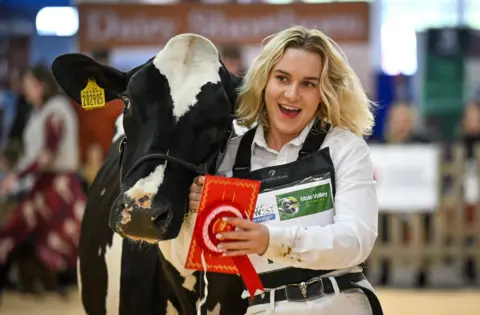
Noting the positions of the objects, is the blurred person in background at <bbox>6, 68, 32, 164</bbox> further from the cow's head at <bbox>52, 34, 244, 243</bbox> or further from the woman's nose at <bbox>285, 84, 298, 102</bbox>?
the woman's nose at <bbox>285, 84, 298, 102</bbox>

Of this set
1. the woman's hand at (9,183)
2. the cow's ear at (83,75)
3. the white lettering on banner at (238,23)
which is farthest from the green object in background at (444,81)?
the cow's ear at (83,75)

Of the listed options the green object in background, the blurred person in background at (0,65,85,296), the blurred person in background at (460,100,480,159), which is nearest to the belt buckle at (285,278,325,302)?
the blurred person in background at (0,65,85,296)

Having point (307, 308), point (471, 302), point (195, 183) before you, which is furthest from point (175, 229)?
point (471, 302)

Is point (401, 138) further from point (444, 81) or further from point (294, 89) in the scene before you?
point (294, 89)

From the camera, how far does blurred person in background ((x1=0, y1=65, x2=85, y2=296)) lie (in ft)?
26.3

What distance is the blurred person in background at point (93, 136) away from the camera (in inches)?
348

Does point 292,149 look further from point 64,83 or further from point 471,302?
point 471,302

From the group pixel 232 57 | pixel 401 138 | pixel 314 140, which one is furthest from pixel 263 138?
pixel 401 138

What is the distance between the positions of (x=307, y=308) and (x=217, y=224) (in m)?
0.39

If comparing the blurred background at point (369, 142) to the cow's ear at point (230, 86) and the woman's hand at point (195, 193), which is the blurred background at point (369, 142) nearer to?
the cow's ear at point (230, 86)

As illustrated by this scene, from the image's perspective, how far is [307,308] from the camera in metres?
2.49

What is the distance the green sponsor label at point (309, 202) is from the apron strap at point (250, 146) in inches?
5.1

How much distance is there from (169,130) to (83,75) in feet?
2.16

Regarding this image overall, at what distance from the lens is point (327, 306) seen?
2494 mm
